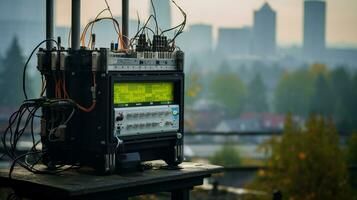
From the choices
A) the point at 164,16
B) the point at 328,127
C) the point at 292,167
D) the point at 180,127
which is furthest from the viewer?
the point at 328,127

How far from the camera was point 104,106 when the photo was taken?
16.5ft

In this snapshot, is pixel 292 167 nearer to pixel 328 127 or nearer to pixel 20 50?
pixel 328 127

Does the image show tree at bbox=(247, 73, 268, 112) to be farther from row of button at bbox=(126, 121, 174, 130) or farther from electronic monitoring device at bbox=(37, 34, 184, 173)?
electronic monitoring device at bbox=(37, 34, 184, 173)

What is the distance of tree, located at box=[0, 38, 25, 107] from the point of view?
1298 centimetres

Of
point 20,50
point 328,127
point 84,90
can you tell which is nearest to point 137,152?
point 84,90

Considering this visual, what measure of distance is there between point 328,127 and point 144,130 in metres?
21.1

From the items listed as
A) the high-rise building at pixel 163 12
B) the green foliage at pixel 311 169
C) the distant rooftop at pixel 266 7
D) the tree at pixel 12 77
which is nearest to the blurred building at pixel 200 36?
the distant rooftop at pixel 266 7

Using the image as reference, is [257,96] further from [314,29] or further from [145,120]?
[145,120]

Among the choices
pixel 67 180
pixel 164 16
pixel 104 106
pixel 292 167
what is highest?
pixel 164 16

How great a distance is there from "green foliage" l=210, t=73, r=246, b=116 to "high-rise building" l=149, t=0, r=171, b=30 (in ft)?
170

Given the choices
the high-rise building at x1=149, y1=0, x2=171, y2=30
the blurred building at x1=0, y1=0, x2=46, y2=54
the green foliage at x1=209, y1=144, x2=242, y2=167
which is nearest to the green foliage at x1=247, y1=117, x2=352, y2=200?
the blurred building at x1=0, y1=0, x2=46, y2=54

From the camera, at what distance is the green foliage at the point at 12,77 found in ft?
42.6

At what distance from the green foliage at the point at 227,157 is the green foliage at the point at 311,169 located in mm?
21311

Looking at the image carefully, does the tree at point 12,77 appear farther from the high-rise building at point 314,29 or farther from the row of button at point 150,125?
the high-rise building at point 314,29
